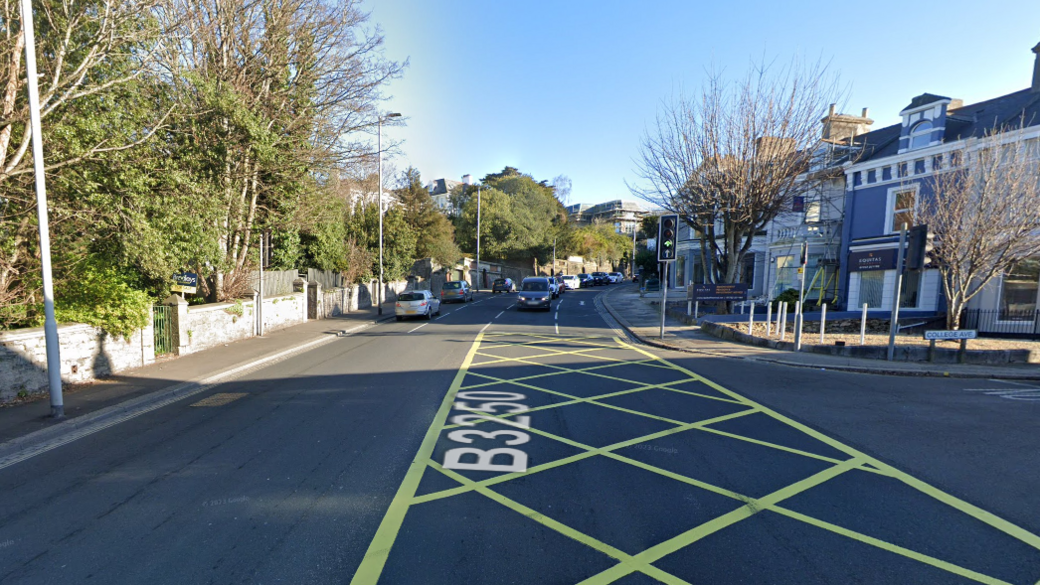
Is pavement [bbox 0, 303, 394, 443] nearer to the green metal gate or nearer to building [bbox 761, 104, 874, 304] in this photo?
the green metal gate

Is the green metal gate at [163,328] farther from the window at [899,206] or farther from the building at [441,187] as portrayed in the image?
the building at [441,187]

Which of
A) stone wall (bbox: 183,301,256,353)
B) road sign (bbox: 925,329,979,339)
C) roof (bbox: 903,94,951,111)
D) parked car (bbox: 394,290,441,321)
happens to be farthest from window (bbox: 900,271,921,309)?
stone wall (bbox: 183,301,256,353)

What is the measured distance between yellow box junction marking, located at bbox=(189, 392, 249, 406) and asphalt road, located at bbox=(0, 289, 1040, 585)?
7 centimetres

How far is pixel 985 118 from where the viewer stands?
18.2 meters

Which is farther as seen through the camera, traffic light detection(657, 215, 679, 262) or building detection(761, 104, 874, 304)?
building detection(761, 104, 874, 304)

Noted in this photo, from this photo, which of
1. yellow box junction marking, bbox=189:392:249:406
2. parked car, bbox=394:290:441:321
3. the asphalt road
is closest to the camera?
the asphalt road

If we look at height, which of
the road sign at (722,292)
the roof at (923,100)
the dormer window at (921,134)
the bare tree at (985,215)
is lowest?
the road sign at (722,292)

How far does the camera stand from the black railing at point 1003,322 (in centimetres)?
1529

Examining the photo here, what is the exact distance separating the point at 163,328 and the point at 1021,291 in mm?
25719

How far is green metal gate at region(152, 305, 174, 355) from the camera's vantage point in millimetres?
11484

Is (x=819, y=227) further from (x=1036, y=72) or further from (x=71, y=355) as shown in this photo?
(x=71, y=355)

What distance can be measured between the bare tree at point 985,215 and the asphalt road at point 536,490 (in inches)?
264

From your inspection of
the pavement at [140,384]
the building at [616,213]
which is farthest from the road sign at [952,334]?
the building at [616,213]

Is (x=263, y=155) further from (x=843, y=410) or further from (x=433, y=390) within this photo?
(x=843, y=410)
